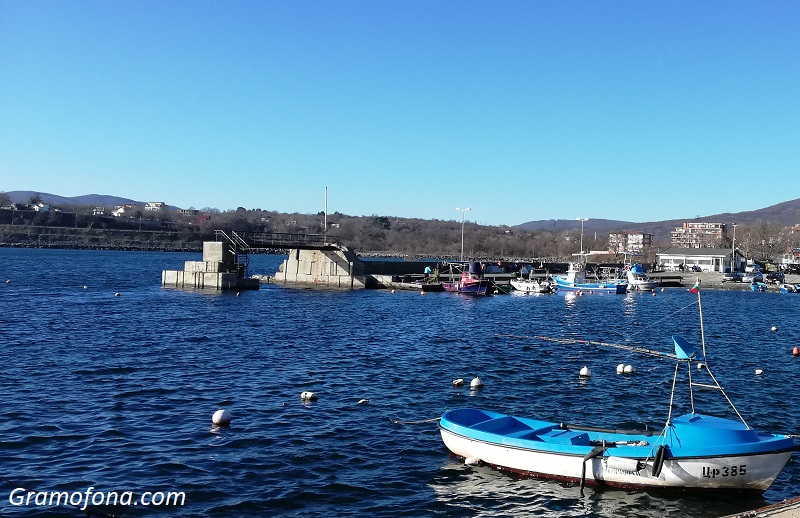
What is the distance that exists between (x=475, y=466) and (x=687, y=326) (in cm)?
4050

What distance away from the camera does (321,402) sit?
23.7m

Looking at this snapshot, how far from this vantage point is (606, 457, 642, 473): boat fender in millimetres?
15633

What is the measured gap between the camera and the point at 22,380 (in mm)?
25969

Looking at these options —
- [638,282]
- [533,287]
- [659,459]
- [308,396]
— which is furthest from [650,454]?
[638,282]

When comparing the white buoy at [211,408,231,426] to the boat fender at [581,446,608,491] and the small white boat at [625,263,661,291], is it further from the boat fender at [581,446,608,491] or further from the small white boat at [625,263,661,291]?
the small white boat at [625,263,661,291]

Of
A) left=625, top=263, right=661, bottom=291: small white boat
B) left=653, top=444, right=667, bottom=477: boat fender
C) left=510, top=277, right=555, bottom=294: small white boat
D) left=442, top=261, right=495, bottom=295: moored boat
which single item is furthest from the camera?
left=625, top=263, right=661, bottom=291: small white boat

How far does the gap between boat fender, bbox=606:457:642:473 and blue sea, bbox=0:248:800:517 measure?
0.64 metres

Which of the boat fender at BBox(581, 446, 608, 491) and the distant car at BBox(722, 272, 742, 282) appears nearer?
the boat fender at BBox(581, 446, 608, 491)

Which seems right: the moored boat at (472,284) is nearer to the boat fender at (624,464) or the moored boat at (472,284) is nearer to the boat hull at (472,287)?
the boat hull at (472,287)

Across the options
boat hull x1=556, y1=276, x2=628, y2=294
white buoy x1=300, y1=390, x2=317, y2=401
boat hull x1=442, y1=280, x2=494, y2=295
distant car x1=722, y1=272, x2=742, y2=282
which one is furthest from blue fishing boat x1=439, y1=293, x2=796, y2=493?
distant car x1=722, y1=272, x2=742, y2=282

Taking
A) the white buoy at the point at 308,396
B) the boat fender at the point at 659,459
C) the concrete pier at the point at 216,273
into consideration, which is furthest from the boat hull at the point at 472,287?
the boat fender at the point at 659,459

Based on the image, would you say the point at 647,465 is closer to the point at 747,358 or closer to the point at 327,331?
the point at 747,358

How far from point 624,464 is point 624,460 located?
9cm

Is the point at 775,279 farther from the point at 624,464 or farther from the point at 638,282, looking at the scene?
the point at 624,464
